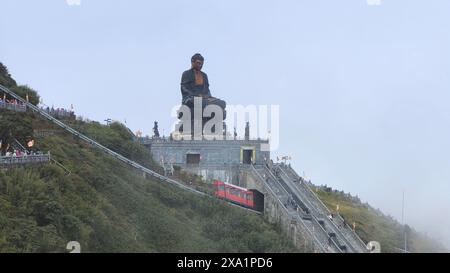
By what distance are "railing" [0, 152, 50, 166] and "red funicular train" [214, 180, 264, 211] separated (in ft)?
30.6

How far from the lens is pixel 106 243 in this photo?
19.4m

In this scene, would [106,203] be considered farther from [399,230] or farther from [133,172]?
[399,230]

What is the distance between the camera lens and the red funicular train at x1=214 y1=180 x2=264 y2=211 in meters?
29.6

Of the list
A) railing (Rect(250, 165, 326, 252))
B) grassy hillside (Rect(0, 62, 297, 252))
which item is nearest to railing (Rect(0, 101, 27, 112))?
grassy hillside (Rect(0, 62, 297, 252))

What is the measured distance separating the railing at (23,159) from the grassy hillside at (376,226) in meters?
14.7

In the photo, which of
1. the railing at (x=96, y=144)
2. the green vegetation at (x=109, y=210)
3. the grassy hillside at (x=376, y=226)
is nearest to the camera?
the green vegetation at (x=109, y=210)

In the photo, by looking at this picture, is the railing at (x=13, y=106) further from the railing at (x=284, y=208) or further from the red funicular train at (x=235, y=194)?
the railing at (x=284, y=208)

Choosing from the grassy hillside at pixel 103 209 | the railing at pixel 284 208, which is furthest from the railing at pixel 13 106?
the railing at pixel 284 208

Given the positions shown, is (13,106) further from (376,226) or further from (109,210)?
(376,226)

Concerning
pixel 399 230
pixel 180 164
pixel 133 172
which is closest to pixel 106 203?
pixel 133 172

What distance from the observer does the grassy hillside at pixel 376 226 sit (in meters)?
29.5

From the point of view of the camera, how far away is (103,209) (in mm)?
21719

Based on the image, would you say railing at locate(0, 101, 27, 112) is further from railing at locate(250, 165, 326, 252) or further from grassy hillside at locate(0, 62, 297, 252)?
railing at locate(250, 165, 326, 252)
